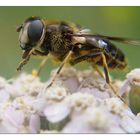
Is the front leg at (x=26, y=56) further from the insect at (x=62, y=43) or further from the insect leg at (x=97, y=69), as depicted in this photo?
the insect leg at (x=97, y=69)

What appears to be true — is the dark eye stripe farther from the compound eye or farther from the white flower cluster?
the white flower cluster

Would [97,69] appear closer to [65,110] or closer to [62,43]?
[62,43]

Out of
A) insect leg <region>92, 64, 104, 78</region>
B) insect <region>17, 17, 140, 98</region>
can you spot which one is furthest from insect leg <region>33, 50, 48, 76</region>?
insect leg <region>92, 64, 104, 78</region>

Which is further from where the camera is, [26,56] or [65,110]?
[26,56]

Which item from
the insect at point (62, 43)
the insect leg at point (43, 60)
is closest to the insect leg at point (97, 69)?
the insect at point (62, 43)

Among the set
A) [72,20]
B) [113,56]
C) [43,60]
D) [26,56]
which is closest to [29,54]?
[26,56]
